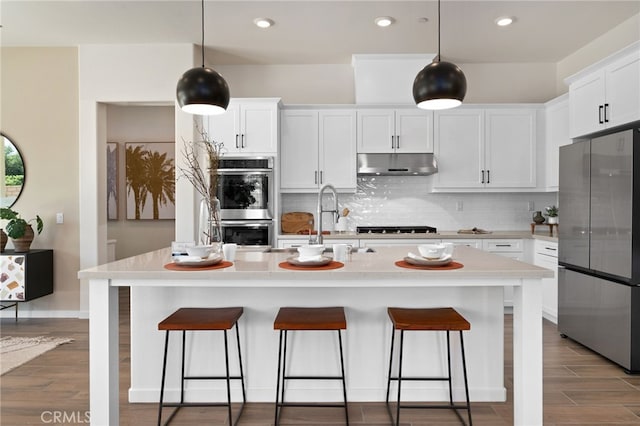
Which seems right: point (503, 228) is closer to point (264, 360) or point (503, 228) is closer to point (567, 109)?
point (567, 109)

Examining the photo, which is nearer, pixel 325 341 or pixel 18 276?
pixel 325 341

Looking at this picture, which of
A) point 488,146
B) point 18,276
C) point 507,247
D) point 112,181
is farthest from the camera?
point 112,181

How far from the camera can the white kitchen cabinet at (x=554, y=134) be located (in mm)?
4586

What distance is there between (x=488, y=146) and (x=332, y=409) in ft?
12.0

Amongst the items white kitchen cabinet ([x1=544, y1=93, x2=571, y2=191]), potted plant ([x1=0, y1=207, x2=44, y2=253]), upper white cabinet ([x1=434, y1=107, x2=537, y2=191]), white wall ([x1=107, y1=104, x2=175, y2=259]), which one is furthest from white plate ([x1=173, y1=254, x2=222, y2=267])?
white wall ([x1=107, y1=104, x2=175, y2=259])

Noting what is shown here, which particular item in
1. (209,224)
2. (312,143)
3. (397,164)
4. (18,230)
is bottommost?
(18,230)

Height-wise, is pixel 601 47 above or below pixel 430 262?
above

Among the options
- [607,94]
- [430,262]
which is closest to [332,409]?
[430,262]

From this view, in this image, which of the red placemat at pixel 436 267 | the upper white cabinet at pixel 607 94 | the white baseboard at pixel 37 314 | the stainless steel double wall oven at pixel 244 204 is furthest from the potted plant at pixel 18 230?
the upper white cabinet at pixel 607 94

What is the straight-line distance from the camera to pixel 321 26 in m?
4.23

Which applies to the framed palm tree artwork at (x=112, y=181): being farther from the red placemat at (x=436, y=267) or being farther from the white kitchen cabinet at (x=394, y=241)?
the red placemat at (x=436, y=267)

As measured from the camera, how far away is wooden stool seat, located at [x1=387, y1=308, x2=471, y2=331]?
7.11ft

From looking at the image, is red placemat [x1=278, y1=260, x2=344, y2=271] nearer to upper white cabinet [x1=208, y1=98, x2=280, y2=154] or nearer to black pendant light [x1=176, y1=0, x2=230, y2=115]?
black pendant light [x1=176, y1=0, x2=230, y2=115]

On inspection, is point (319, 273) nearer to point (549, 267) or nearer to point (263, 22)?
point (263, 22)
